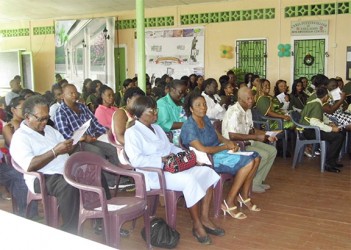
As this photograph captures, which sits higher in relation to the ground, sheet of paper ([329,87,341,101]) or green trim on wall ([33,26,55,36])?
green trim on wall ([33,26,55,36])

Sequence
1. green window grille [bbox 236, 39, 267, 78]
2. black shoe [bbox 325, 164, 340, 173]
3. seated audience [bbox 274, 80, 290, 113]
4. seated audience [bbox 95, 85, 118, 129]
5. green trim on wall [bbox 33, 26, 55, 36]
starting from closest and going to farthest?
seated audience [bbox 95, 85, 118, 129] < black shoe [bbox 325, 164, 340, 173] < seated audience [bbox 274, 80, 290, 113] < green window grille [bbox 236, 39, 267, 78] < green trim on wall [bbox 33, 26, 55, 36]

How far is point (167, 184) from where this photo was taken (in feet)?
10.3

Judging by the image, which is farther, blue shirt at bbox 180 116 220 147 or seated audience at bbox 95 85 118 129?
seated audience at bbox 95 85 118 129

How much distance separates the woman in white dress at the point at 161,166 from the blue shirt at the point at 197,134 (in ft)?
0.84

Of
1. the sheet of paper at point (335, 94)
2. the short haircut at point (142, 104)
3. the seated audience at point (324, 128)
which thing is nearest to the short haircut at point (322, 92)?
the seated audience at point (324, 128)

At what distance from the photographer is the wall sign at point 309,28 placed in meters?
7.85

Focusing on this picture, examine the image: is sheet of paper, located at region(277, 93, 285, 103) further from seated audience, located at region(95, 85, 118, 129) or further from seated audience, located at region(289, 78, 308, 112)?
seated audience, located at region(95, 85, 118, 129)

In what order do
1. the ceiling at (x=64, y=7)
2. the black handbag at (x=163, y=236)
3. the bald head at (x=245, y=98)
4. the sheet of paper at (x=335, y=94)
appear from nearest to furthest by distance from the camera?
the black handbag at (x=163, y=236), the bald head at (x=245, y=98), the sheet of paper at (x=335, y=94), the ceiling at (x=64, y=7)

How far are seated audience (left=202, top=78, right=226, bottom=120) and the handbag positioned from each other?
90.6 inches

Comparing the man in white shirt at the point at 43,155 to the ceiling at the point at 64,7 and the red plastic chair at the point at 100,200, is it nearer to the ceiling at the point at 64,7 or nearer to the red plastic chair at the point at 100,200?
the red plastic chair at the point at 100,200

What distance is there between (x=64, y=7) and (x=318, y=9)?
5.69 m

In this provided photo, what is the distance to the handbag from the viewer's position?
310 cm

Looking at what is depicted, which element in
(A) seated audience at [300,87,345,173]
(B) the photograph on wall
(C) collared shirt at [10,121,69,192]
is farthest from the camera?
(B) the photograph on wall

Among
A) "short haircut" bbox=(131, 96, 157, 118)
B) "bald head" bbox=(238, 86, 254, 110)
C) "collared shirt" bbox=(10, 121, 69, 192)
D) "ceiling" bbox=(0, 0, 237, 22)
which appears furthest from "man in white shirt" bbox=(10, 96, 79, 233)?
"ceiling" bbox=(0, 0, 237, 22)
